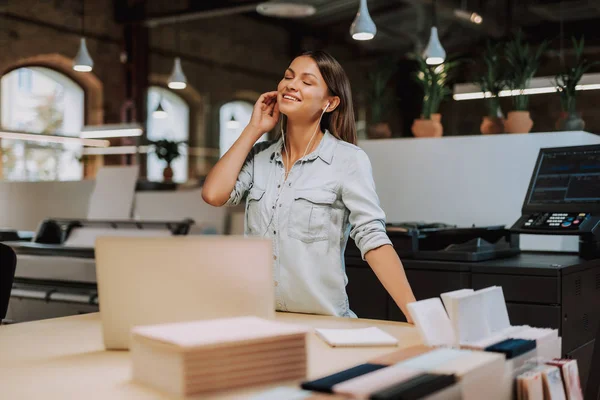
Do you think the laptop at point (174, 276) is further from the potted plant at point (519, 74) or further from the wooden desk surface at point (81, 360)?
the potted plant at point (519, 74)

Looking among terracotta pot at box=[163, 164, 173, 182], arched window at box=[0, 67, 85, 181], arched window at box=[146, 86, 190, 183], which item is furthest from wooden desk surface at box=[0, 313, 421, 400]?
arched window at box=[146, 86, 190, 183]

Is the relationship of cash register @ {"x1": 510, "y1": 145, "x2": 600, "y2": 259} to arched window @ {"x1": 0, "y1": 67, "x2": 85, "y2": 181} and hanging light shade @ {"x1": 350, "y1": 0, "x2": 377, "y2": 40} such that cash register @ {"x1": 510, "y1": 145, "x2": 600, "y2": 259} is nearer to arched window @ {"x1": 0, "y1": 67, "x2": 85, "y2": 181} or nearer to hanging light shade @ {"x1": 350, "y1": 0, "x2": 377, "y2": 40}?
hanging light shade @ {"x1": 350, "y1": 0, "x2": 377, "y2": 40}

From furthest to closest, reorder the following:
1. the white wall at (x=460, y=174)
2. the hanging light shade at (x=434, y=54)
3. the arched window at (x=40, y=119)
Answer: the arched window at (x=40, y=119) < the hanging light shade at (x=434, y=54) < the white wall at (x=460, y=174)

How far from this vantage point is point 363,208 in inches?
80.0

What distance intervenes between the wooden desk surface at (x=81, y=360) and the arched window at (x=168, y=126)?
33.2ft

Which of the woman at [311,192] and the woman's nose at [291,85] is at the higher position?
the woman's nose at [291,85]

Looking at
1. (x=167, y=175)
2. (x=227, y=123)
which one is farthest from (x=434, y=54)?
(x=227, y=123)

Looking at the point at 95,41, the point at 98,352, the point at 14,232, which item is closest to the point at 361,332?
the point at 98,352

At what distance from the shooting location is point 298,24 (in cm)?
1195

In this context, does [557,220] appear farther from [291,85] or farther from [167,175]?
[167,175]

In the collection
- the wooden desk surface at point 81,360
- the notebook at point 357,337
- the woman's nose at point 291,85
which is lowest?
the wooden desk surface at point 81,360

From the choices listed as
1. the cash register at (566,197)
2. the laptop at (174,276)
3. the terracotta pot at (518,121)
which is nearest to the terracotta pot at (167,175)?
the terracotta pot at (518,121)

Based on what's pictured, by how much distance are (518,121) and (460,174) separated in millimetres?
458

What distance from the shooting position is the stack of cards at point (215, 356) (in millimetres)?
1034
